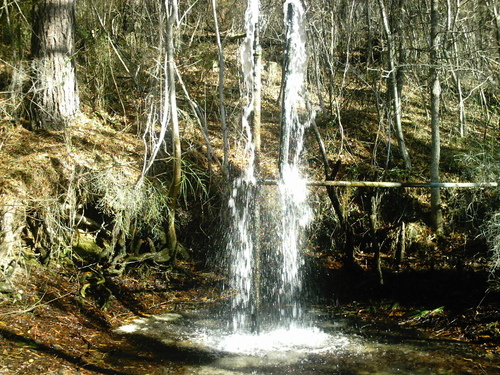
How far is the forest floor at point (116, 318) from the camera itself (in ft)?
16.4

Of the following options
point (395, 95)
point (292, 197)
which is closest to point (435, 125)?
point (395, 95)

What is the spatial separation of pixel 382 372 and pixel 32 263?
15.7 feet

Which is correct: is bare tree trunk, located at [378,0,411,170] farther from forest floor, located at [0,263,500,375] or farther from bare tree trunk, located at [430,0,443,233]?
forest floor, located at [0,263,500,375]

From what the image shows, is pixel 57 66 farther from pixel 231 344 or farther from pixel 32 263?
pixel 231 344

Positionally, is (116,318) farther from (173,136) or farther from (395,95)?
(395,95)

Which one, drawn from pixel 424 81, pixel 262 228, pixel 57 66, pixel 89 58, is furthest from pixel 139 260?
pixel 424 81

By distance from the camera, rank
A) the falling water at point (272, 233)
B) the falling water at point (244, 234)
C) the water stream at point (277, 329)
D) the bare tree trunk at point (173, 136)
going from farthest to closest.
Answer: the falling water at point (244, 234), the falling water at point (272, 233), the bare tree trunk at point (173, 136), the water stream at point (277, 329)

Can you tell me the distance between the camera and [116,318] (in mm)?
6742

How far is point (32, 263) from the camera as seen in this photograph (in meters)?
6.86

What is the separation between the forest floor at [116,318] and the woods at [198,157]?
18 cm

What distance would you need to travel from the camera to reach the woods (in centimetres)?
740

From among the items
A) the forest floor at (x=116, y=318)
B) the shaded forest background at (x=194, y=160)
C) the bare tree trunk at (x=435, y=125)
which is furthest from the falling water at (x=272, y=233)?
the bare tree trunk at (x=435, y=125)

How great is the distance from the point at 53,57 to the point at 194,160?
10.7ft

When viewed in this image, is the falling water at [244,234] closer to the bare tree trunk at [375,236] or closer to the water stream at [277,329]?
the water stream at [277,329]
